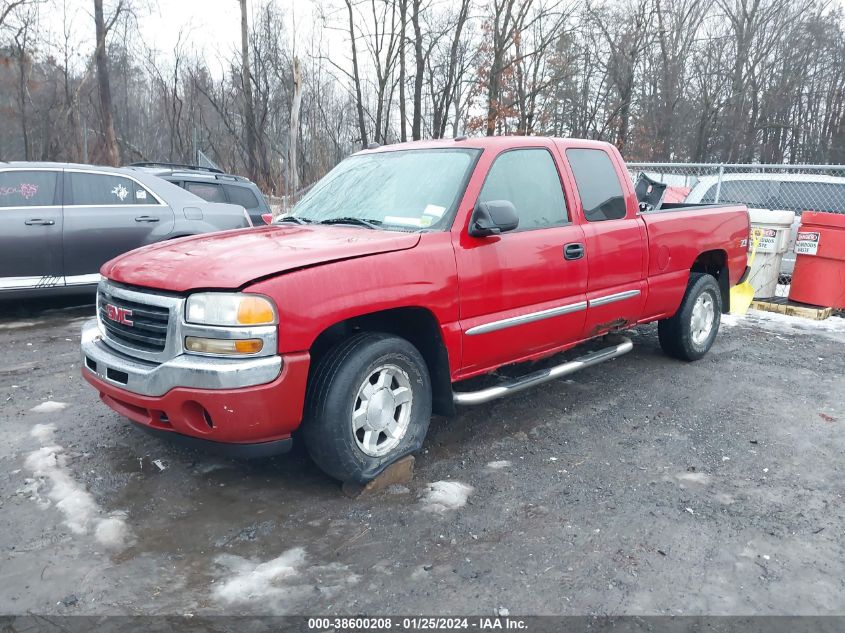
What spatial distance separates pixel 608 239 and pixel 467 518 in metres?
2.37

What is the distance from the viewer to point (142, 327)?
3074 mm

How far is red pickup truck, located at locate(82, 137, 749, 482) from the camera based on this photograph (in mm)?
2848

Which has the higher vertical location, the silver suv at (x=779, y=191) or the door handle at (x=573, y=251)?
the silver suv at (x=779, y=191)

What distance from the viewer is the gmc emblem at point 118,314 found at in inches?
124

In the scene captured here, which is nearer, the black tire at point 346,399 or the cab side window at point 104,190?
the black tire at point 346,399

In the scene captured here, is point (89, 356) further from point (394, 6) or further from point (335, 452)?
point (394, 6)

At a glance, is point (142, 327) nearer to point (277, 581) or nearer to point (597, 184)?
point (277, 581)

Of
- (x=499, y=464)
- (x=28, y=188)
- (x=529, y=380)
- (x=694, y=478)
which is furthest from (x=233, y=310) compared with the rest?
(x=28, y=188)

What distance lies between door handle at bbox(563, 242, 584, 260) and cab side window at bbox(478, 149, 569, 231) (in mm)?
170

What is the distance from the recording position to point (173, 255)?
3.23 m

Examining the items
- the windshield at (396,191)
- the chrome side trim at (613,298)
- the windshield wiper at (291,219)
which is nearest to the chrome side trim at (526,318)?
the chrome side trim at (613,298)

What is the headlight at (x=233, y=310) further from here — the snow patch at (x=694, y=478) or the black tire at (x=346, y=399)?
the snow patch at (x=694, y=478)

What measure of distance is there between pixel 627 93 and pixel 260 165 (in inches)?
689

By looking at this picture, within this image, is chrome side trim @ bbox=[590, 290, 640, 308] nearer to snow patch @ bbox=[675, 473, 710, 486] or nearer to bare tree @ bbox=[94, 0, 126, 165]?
snow patch @ bbox=[675, 473, 710, 486]
